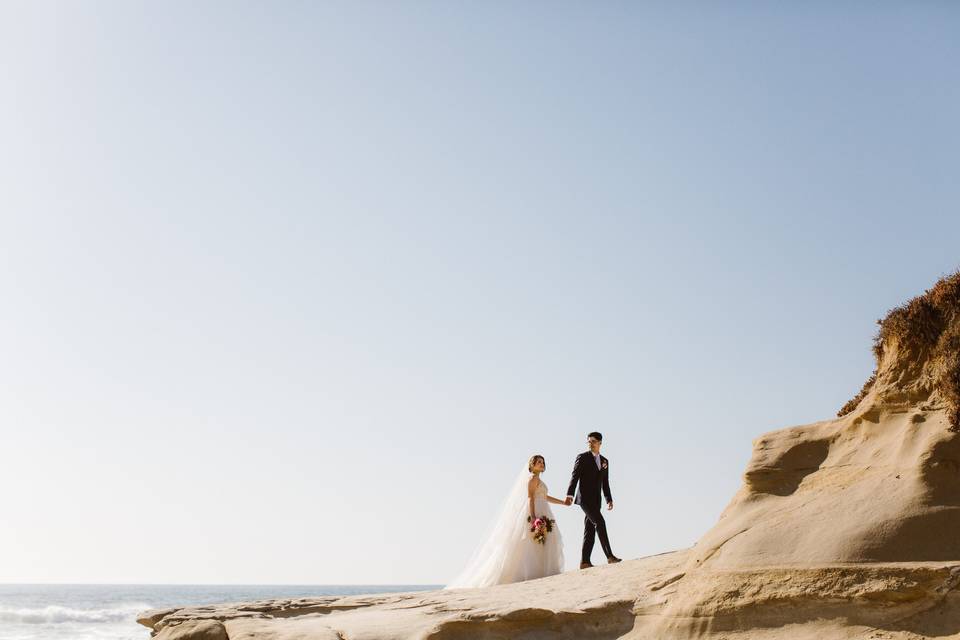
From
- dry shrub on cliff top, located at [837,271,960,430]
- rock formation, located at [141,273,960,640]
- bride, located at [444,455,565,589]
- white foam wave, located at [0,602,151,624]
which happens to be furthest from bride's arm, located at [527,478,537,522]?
white foam wave, located at [0,602,151,624]

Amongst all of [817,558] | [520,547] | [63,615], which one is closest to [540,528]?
[520,547]

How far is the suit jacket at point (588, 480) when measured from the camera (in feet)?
45.2

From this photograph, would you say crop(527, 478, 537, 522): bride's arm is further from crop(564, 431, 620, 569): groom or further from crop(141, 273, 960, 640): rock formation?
crop(141, 273, 960, 640): rock formation

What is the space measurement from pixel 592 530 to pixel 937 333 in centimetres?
606

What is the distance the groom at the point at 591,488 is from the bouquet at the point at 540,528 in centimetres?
54

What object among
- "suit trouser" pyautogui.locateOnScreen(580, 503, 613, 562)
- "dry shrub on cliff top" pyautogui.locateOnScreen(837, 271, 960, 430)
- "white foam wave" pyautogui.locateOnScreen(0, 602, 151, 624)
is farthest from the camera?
"white foam wave" pyautogui.locateOnScreen(0, 602, 151, 624)

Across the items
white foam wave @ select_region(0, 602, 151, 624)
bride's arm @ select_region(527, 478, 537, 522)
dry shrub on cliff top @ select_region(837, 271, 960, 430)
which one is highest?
dry shrub on cliff top @ select_region(837, 271, 960, 430)

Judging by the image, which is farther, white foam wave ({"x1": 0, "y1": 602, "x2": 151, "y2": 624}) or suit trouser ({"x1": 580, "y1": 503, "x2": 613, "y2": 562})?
white foam wave ({"x1": 0, "y1": 602, "x2": 151, "y2": 624})

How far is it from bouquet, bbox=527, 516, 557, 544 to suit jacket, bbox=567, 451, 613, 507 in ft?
2.21

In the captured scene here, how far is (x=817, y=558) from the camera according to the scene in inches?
328

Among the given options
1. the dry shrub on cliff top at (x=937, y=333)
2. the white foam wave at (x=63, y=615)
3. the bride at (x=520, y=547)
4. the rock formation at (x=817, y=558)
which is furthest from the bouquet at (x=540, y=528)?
the white foam wave at (x=63, y=615)

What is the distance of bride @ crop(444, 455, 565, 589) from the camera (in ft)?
45.9

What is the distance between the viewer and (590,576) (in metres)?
11.5

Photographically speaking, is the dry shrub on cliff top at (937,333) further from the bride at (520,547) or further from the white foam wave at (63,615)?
the white foam wave at (63,615)
